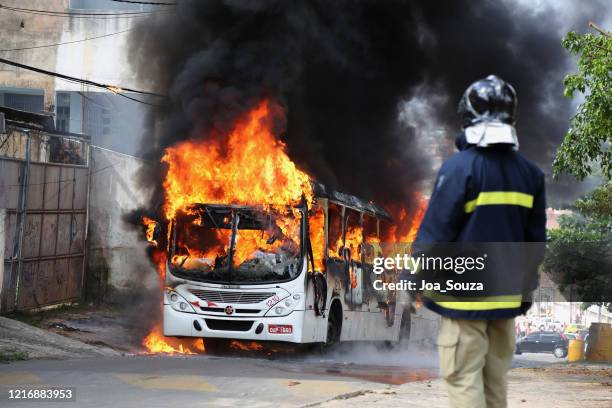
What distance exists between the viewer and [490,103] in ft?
12.6

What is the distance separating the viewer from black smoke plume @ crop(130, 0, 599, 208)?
666 inches

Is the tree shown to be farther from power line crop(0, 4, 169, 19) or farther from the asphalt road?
power line crop(0, 4, 169, 19)

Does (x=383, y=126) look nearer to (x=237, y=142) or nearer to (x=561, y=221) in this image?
(x=237, y=142)

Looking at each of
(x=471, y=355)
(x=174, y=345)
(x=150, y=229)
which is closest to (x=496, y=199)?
(x=471, y=355)

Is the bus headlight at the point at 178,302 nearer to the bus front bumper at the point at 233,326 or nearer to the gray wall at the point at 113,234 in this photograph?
the bus front bumper at the point at 233,326

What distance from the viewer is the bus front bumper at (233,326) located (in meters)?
12.0

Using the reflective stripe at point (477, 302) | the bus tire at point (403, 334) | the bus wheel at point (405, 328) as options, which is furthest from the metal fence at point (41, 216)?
the reflective stripe at point (477, 302)

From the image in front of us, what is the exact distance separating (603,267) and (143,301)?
453 inches

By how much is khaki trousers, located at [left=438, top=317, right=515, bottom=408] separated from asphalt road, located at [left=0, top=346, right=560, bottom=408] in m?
3.72

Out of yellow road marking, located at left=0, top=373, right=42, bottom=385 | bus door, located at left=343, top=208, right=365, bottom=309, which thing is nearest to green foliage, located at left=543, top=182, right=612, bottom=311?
bus door, located at left=343, top=208, right=365, bottom=309

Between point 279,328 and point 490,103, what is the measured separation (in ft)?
28.0

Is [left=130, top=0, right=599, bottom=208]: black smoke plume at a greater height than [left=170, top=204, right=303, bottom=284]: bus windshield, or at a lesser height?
greater

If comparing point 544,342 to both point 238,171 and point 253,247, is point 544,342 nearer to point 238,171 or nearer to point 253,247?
point 238,171

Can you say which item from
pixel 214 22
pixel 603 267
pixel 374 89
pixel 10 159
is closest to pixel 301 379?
pixel 10 159
